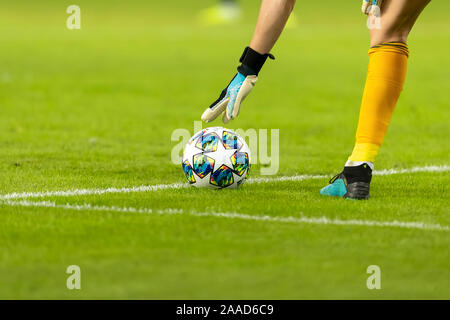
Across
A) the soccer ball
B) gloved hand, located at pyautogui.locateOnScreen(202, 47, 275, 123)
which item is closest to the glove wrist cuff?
gloved hand, located at pyautogui.locateOnScreen(202, 47, 275, 123)

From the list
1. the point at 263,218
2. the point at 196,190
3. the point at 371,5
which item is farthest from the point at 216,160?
the point at 371,5

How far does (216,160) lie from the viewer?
6.62 meters

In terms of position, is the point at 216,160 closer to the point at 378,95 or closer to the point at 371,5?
the point at 378,95

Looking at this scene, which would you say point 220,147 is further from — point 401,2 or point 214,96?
point 214,96

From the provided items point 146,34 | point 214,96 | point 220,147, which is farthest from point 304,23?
point 220,147

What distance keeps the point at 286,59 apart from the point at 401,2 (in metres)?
15.5

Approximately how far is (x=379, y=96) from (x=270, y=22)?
0.99 metres

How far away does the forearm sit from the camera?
6566mm

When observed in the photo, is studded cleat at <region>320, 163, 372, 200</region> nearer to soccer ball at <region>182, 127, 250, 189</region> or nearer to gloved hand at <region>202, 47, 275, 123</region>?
soccer ball at <region>182, 127, 250, 189</region>

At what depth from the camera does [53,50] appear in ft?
74.1

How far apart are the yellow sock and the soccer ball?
88 centimetres

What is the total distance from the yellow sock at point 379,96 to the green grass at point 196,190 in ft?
1.27

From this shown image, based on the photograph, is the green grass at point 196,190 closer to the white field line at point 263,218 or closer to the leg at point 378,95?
the white field line at point 263,218

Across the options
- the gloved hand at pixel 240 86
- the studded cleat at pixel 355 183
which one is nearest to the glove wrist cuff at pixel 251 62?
the gloved hand at pixel 240 86
